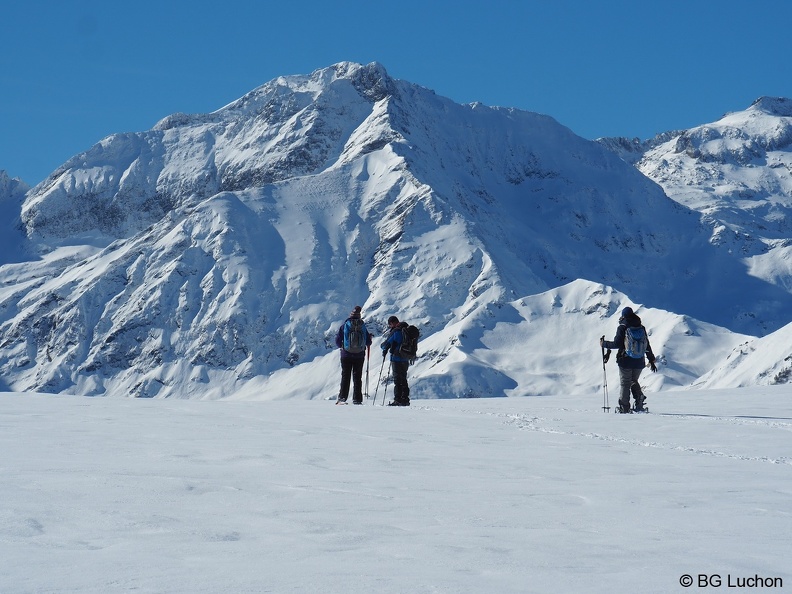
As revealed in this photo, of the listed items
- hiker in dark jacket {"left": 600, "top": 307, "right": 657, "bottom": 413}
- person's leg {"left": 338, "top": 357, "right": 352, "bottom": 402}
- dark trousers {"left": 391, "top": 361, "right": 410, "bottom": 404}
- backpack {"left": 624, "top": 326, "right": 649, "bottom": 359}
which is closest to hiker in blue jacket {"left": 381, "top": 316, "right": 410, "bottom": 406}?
dark trousers {"left": 391, "top": 361, "right": 410, "bottom": 404}

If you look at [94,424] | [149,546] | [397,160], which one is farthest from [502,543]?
[397,160]

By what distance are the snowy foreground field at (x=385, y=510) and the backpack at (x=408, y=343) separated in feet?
29.6

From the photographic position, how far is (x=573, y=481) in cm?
920

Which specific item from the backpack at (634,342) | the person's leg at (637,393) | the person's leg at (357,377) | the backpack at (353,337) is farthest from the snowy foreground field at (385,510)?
the person's leg at (357,377)

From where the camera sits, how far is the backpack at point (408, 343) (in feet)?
74.7

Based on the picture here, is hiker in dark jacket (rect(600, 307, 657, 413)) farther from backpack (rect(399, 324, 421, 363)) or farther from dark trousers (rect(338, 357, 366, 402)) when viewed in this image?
dark trousers (rect(338, 357, 366, 402))

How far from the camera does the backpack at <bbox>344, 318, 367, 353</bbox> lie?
22328 mm

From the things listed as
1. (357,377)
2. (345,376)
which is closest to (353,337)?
(345,376)

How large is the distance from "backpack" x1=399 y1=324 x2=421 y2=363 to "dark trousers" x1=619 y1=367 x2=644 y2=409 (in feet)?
15.9

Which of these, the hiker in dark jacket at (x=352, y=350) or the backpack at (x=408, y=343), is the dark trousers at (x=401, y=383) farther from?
the hiker in dark jacket at (x=352, y=350)

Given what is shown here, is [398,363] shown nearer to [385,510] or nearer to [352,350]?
[352,350]

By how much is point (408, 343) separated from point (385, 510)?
15311 mm

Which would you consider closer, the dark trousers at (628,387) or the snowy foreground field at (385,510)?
the snowy foreground field at (385,510)

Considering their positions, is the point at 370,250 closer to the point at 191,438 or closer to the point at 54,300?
the point at 54,300
